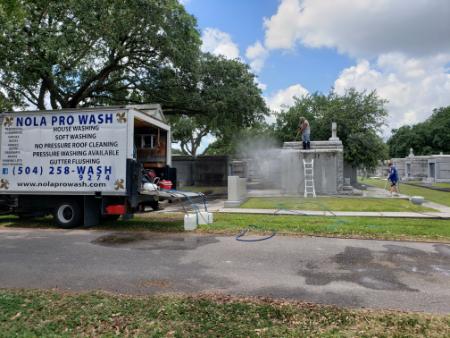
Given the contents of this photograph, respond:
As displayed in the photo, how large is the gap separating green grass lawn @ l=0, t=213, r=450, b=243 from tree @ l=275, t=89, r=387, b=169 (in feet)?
43.9

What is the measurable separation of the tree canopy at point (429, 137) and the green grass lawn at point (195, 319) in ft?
229

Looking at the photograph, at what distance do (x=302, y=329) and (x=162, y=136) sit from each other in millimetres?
9118

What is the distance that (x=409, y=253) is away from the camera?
283 inches

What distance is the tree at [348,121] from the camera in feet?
77.8

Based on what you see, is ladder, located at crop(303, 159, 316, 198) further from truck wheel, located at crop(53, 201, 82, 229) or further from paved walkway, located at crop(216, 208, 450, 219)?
truck wheel, located at crop(53, 201, 82, 229)

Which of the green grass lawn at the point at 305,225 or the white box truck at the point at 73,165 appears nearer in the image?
the green grass lawn at the point at 305,225

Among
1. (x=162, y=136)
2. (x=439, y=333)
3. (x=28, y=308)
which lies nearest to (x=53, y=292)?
(x=28, y=308)

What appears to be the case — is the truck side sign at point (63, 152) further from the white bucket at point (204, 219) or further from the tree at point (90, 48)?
the tree at point (90, 48)

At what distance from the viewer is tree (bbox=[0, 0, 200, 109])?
14.4 meters

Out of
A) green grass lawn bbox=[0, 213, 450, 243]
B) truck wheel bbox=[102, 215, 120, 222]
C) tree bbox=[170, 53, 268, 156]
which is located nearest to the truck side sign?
green grass lawn bbox=[0, 213, 450, 243]

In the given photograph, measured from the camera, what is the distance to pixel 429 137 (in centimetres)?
6744

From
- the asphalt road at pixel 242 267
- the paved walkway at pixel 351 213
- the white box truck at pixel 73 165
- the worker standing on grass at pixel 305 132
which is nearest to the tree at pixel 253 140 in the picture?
the worker standing on grass at pixel 305 132

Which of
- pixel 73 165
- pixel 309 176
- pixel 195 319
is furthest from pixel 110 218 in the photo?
pixel 309 176

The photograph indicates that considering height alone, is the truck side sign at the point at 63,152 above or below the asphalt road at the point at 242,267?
above
